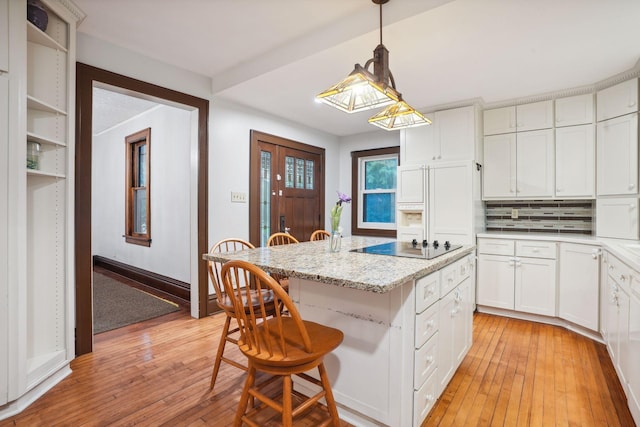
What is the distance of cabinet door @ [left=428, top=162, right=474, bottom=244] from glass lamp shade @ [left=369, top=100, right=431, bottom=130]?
56.5 inches

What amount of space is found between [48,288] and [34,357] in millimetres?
421

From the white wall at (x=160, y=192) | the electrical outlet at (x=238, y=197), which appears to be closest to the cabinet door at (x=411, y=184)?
the electrical outlet at (x=238, y=197)

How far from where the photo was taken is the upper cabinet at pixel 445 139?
131 inches

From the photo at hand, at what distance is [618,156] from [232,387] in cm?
365

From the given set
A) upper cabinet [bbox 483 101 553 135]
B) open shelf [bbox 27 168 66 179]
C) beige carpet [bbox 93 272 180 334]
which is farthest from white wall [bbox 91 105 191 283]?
upper cabinet [bbox 483 101 553 135]

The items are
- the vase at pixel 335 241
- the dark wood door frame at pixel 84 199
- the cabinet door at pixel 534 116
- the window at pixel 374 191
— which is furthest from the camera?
the window at pixel 374 191

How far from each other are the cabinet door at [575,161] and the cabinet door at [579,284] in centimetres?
60

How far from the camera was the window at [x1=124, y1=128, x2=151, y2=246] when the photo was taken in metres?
4.57

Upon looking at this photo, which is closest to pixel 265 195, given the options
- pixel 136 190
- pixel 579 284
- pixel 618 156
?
pixel 136 190

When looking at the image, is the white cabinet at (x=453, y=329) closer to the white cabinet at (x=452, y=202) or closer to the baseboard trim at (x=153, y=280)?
the white cabinet at (x=452, y=202)

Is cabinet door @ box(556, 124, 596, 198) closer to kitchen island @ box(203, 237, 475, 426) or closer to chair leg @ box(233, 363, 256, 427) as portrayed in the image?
kitchen island @ box(203, 237, 475, 426)

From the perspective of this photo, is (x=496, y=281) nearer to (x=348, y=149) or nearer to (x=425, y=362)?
→ (x=425, y=362)

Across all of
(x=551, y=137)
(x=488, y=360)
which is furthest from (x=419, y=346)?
(x=551, y=137)

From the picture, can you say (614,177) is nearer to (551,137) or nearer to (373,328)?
(551,137)
